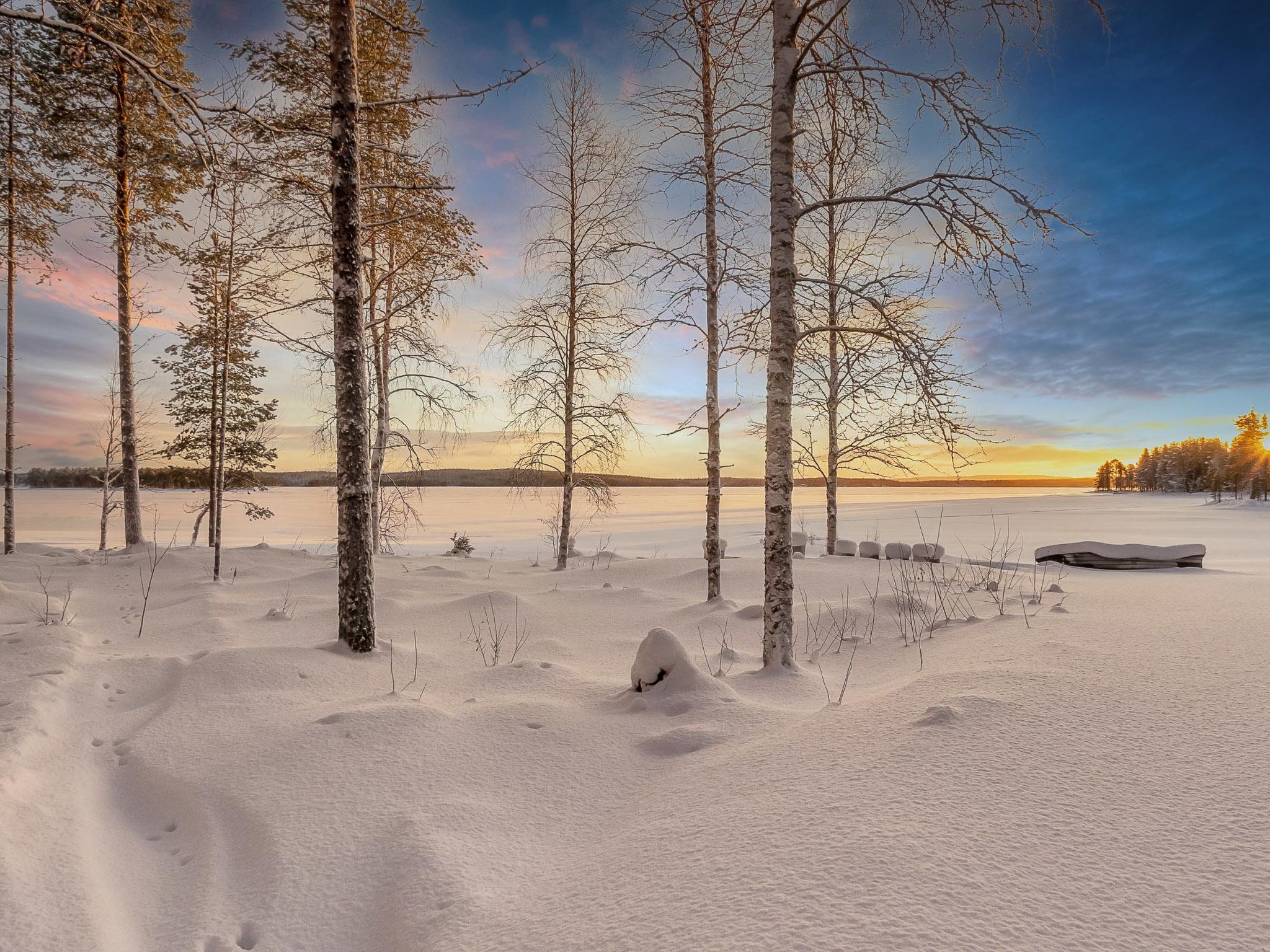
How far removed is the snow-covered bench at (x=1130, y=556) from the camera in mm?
9930

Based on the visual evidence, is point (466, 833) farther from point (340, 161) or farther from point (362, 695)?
point (340, 161)

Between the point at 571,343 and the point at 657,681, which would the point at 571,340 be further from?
the point at 657,681

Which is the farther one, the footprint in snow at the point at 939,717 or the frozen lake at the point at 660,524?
the frozen lake at the point at 660,524

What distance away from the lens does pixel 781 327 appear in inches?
184

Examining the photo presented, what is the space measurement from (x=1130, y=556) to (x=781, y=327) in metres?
9.64

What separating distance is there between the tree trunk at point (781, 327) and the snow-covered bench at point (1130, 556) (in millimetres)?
8906

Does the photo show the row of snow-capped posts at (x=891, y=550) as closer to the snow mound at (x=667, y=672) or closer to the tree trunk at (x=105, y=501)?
the snow mound at (x=667, y=672)

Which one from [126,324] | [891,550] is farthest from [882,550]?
[126,324]

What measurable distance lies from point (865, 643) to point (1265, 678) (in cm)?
300

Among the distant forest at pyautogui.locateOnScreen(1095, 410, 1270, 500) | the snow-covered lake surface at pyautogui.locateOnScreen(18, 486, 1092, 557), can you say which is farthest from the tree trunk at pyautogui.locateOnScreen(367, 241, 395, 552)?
the distant forest at pyautogui.locateOnScreen(1095, 410, 1270, 500)

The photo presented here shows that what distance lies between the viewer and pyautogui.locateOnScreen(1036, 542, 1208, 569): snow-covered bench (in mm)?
9930

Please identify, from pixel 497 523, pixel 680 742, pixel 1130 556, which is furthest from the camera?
pixel 497 523

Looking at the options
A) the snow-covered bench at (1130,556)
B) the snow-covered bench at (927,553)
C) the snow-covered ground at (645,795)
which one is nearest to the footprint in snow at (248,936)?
the snow-covered ground at (645,795)

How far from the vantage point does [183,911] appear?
7.24 ft
